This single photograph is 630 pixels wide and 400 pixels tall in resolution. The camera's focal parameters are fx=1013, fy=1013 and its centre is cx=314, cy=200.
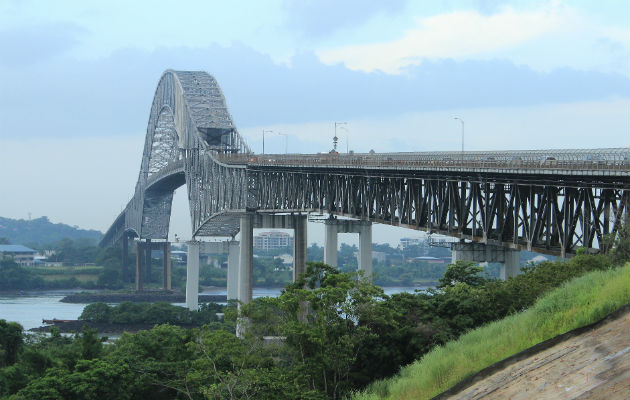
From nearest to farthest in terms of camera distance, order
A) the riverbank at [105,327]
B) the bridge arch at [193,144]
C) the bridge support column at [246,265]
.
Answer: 1. the bridge support column at [246,265]
2. the bridge arch at [193,144]
3. the riverbank at [105,327]

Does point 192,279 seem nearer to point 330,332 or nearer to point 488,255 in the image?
point 488,255

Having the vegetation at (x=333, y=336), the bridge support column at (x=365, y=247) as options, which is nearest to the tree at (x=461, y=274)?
the vegetation at (x=333, y=336)

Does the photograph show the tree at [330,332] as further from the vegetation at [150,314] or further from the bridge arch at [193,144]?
the vegetation at [150,314]

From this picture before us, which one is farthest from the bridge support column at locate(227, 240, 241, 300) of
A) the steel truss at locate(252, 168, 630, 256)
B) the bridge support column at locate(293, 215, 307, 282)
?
the steel truss at locate(252, 168, 630, 256)

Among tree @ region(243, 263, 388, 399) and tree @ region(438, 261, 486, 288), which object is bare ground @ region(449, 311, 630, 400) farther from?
tree @ region(438, 261, 486, 288)

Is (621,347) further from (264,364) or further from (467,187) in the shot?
(467,187)

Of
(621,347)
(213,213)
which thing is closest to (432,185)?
(621,347)

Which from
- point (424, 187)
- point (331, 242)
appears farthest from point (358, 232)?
point (424, 187)
